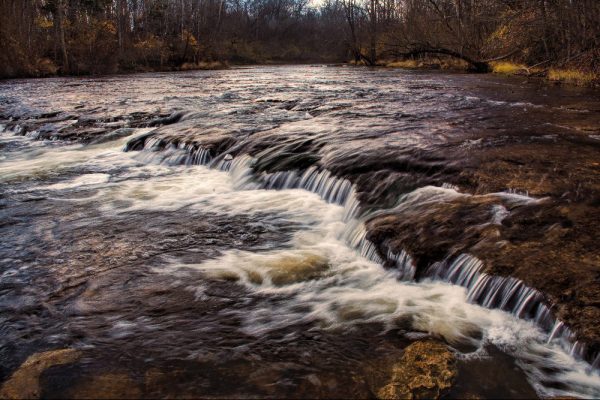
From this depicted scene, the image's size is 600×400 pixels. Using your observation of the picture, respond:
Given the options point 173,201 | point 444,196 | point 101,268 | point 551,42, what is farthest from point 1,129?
point 551,42

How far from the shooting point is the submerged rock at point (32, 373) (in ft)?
8.50

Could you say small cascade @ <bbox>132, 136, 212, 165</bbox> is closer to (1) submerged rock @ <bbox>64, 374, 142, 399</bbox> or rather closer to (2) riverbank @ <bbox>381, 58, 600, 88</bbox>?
(1) submerged rock @ <bbox>64, 374, 142, 399</bbox>

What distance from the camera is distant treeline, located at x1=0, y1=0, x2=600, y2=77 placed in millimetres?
15531

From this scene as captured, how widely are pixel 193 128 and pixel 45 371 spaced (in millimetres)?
7565

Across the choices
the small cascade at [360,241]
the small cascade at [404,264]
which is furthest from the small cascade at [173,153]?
the small cascade at [404,264]

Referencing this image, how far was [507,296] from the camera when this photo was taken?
3.38m

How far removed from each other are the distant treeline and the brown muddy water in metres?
9.21

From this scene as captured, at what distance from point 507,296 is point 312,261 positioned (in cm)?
166

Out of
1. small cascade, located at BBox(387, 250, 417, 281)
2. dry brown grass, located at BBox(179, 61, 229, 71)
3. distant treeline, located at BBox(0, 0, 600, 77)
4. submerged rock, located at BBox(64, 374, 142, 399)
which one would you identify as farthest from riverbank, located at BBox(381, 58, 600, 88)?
dry brown grass, located at BBox(179, 61, 229, 71)

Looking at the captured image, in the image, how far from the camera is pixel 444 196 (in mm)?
4977

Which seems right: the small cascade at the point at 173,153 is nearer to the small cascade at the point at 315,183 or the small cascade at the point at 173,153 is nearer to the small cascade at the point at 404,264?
the small cascade at the point at 315,183

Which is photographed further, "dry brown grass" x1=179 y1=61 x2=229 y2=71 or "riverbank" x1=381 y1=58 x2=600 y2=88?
"dry brown grass" x1=179 y1=61 x2=229 y2=71

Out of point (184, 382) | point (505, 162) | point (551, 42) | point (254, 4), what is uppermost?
point (254, 4)

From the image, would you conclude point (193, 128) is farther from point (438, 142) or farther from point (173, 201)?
point (438, 142)
